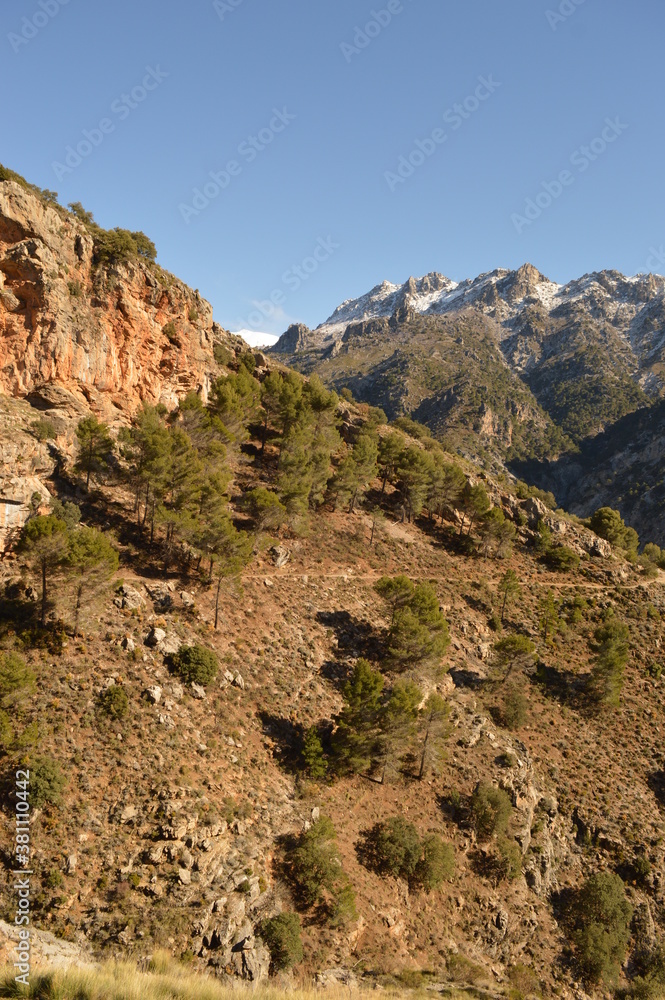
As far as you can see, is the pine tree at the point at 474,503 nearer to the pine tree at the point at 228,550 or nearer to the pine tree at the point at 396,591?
the pine tree at the point at 396,591

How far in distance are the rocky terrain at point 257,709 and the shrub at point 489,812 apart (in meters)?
0.39

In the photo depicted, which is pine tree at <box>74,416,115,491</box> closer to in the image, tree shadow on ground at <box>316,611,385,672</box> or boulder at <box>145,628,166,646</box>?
boulder at <box>145,628,166,646</box>

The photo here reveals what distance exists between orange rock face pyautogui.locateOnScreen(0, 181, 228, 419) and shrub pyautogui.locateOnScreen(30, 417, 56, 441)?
3.90 m

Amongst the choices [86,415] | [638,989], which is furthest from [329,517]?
[638,989]

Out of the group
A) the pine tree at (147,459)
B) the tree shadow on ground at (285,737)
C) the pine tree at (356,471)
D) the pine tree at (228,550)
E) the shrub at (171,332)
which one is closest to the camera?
the tree shadow on ground at (285,737)

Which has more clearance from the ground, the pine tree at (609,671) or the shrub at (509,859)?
the pine tree at (609,671)

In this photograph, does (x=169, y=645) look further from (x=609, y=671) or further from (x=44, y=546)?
(x=609, y=671)

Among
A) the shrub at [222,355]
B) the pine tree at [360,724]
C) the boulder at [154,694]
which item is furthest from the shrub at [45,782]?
the shrub at [222,355]

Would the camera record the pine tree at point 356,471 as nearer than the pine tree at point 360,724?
No

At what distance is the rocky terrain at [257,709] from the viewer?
993 inches

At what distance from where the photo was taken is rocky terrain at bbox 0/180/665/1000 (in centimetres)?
2522

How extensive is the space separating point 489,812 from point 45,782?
30.0m

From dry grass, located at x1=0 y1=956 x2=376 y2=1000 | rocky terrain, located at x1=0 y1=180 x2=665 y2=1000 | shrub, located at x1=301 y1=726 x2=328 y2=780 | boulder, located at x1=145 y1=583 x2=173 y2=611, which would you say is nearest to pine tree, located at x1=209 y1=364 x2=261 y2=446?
rocky terrain, located at x1=0 y1=180 x2=665 y2=1000

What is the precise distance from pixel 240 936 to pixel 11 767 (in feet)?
46.1
